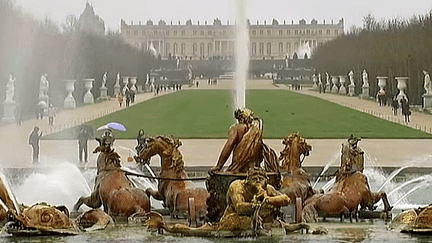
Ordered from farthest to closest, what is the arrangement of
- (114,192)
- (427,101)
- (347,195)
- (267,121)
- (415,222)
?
1. (427,101)
2. (267,121)
3. (347,195)
4. (114,192)
5. (415,222)

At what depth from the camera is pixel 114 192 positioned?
13.4 metres

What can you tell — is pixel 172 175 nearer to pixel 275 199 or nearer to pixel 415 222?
pixel 275 199

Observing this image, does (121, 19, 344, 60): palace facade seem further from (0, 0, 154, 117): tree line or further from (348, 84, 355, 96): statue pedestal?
(348, 84, 355, 96): statue pedestal

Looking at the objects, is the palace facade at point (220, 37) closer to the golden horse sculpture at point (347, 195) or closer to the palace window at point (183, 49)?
the palace window at point (183, 49)

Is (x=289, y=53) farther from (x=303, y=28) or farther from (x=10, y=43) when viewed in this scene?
(x=10, y=43)

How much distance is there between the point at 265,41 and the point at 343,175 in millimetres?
177353

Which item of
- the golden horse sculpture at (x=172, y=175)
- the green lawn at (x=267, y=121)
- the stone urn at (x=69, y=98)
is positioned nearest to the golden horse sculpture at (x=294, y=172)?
the golden horse sculpture at (x=172, y=175)

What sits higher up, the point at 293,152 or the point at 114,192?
the point at 293,152

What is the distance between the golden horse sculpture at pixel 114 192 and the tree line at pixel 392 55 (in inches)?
1739

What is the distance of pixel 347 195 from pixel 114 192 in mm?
3151

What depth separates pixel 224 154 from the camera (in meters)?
12.7

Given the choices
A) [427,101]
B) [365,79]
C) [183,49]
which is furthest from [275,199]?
[183,49]

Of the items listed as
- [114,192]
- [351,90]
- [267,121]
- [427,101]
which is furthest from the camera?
[351,90]

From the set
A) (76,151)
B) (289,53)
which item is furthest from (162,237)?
(289,53)
